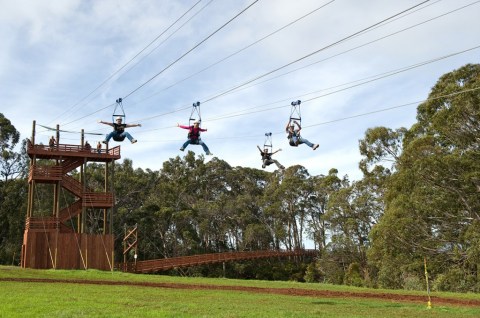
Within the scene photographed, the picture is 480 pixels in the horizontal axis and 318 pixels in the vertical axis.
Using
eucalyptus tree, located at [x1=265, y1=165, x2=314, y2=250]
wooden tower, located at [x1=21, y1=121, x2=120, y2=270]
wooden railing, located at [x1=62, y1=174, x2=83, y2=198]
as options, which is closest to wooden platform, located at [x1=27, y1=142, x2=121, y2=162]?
wooden tower, located at [x1=21, y1=121, x2=120, y2=270]

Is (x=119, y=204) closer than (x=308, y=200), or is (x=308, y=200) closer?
(x=119, y=204)

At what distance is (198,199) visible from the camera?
7531 centimetres

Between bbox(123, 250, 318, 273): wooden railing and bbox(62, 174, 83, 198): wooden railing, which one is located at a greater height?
bbox(62, 174, 83, 198): wooden railing

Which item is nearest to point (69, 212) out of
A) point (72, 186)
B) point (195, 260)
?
point (72, 186)

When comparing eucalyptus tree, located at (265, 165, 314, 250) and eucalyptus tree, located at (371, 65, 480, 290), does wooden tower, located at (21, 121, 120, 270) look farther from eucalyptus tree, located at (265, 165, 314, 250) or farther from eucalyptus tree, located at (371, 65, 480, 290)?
eucalyptus tree, located at (265, 165, 314, 250)

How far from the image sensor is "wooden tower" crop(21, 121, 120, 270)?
3431cm

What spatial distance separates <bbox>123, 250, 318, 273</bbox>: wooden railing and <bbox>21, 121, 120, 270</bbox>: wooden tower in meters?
5.76

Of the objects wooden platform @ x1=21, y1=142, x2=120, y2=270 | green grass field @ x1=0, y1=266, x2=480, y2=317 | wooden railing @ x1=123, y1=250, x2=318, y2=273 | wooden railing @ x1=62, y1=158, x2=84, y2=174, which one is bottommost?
green grass field @ x1=0, y1=266, x2=480, y2=317

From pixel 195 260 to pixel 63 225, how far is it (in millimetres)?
17938

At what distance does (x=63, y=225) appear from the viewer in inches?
1427

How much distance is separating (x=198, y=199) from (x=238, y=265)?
1630cm

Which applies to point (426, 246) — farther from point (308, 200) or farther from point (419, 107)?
point (308, 200)

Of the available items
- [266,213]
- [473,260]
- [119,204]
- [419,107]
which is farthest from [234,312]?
[266,213]

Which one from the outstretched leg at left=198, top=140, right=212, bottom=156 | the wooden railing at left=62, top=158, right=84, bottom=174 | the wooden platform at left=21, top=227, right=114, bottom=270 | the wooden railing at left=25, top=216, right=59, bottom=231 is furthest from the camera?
the wooden railing at left=62, top=158, right=84, bottom=174
